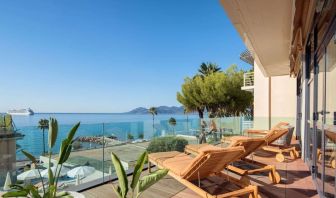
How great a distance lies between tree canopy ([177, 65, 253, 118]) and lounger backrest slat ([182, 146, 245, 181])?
19397mm

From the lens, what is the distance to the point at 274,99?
1160 centimetres

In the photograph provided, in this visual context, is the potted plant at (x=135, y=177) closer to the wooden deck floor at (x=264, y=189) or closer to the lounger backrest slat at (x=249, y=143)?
the wooden deck floor at (x=264, y=189)

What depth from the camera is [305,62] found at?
5.05m

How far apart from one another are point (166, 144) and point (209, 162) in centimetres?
420

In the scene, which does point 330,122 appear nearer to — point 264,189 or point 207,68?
point 264,189

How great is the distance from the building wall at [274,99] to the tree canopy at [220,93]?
377 inches

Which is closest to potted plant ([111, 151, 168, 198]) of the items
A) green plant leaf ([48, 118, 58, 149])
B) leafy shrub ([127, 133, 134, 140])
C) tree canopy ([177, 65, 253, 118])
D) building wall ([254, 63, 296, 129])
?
green plant leaf ([48, 118, 58, 149])

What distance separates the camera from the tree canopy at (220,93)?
22266mm

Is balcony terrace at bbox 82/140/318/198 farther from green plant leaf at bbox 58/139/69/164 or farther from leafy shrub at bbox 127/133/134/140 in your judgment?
leafy shrub at bbox 127/133/134/140

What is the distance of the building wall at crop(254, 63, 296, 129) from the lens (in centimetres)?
1084

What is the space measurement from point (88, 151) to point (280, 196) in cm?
484

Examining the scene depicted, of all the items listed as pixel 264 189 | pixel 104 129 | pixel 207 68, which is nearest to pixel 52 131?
pixel 104 129

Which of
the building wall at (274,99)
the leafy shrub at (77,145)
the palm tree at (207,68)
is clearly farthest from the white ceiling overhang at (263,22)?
the palm tree at (207,68)

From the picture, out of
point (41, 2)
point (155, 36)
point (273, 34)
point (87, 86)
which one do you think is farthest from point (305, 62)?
point (87, 86)
